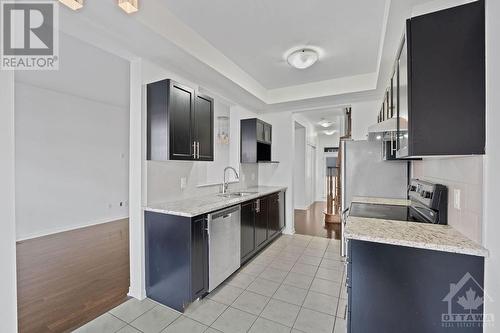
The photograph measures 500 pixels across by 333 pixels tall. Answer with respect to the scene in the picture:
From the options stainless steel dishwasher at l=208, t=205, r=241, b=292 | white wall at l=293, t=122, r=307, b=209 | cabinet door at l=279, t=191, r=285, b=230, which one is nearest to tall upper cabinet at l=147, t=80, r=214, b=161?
stainless steel dishwasher at l=208, t=205, r=241, b=292

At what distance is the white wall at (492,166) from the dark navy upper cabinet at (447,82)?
0.04 meters

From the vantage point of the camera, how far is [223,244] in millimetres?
2604

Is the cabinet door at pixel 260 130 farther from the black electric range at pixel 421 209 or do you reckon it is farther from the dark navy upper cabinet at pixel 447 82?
the dark navy upper cabinet at pixel 447 82

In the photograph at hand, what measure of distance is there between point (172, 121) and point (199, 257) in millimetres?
1408

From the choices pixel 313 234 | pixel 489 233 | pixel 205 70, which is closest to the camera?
pixel 489 233

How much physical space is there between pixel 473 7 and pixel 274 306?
2.65m

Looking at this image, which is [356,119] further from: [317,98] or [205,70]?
[205,70]

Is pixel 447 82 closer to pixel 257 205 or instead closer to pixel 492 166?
pixel 492 166

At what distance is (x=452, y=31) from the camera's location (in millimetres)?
1238

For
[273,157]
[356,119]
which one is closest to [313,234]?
[273,157]

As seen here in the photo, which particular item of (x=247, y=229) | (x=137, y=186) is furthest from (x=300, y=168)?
(x=137, y=186)

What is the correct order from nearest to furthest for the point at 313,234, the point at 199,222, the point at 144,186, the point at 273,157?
the point at 199,222 → the point at 144,186 → the point at 313,234 → the point at 273,157

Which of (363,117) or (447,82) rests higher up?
(363,117)

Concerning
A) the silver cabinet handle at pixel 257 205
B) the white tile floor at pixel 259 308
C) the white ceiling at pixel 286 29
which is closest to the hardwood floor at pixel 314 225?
the white tile floor at pixel 259 308
